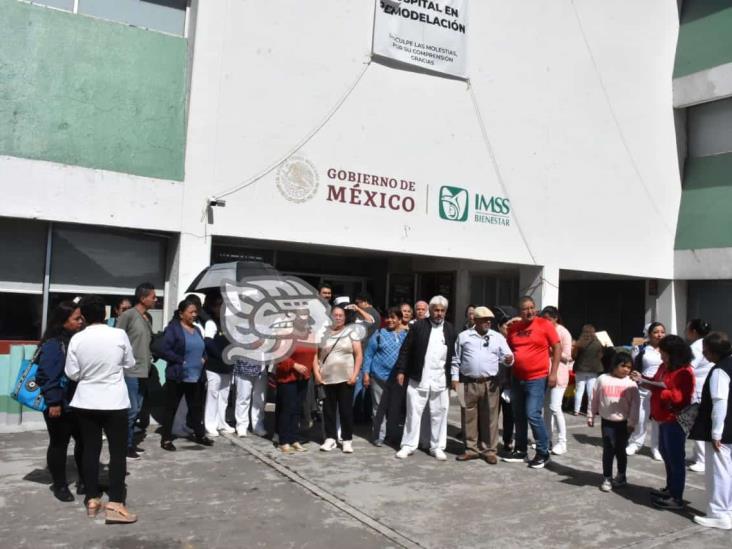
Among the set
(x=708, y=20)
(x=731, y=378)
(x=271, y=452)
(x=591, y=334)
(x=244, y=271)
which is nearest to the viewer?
(x=731, y=378)

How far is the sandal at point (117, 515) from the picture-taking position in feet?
16.3

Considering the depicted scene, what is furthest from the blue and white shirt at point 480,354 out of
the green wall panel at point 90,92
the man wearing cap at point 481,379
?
the green wall panel at point 90,92

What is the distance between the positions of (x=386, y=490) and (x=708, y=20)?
1407cm

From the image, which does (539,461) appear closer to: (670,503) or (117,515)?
(670,503)

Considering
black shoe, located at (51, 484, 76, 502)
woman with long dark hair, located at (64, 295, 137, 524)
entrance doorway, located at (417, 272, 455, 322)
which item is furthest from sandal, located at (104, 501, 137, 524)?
entrance doorway, located at (417, 272, 455, 322)

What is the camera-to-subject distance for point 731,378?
17.7ft

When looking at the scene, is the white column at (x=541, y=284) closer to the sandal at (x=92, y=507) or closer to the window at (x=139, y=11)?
the window at (x=139, y=11)

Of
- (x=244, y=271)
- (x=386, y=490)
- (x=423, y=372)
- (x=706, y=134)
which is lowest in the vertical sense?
(x=386, y=490)

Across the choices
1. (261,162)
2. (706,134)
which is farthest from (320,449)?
(706,134)

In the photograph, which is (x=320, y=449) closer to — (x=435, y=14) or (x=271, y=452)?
(x=271, y=452)

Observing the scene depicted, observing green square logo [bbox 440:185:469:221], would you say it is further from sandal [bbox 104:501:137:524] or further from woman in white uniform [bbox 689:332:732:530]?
sandal [bbox 104:501:137:524]

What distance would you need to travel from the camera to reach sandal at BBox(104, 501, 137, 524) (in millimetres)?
4957

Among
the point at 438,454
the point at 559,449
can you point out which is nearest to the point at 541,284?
the point at 559,449

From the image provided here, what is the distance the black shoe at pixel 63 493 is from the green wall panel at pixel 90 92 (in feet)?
14.7
